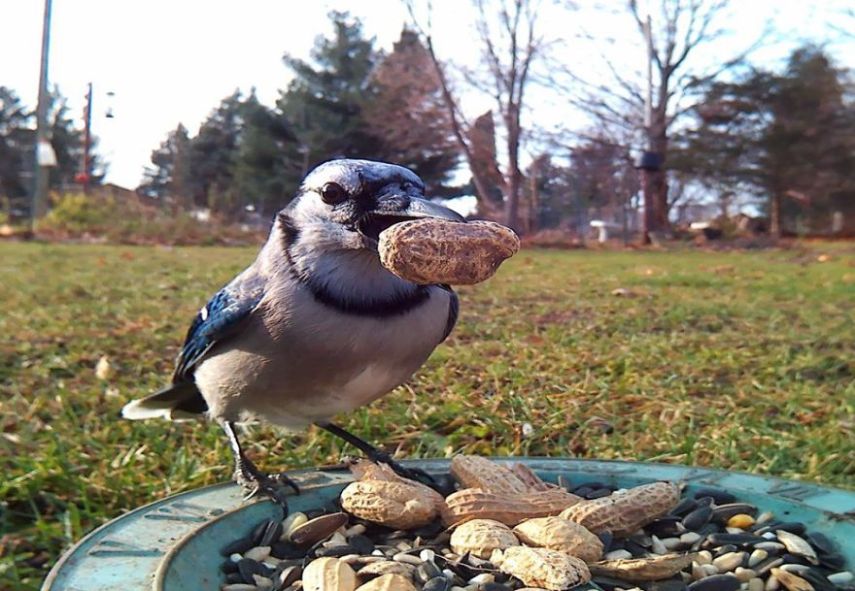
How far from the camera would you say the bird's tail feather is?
2002 mm

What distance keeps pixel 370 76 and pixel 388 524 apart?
23097 millimetres

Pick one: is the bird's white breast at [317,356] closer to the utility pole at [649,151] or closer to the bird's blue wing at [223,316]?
the bird's blue wing at [223,316]

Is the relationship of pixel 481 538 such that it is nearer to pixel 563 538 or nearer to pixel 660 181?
pixel 563 538

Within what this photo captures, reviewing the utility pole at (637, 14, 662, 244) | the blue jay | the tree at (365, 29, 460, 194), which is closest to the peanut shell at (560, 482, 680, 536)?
the blue jay

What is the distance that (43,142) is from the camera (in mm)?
16359

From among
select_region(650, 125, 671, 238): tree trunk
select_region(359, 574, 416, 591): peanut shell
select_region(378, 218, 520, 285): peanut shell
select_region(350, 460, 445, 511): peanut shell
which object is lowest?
select_region(359, 574, 416, 591): peanut shell

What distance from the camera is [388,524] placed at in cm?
120

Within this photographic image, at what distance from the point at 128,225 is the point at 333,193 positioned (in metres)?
13.6

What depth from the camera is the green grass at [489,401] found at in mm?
1773

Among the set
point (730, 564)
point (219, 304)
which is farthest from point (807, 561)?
point (219, 304)

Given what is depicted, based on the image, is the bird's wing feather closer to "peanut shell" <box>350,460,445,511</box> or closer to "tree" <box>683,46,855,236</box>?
"peanut shell" <box>350,460,445,511</box>

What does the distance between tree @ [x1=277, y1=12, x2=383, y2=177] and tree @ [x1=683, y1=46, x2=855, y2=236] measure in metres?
8.38

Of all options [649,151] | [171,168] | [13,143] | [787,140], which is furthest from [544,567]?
[13,143]

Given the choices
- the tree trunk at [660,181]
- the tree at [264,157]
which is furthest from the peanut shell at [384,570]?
the tree at [264,157]
